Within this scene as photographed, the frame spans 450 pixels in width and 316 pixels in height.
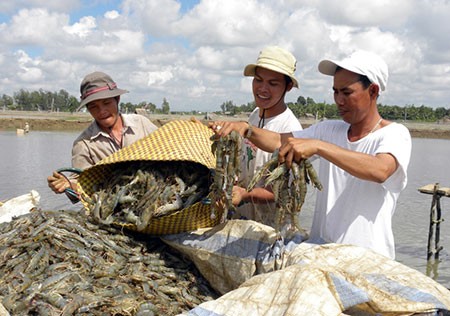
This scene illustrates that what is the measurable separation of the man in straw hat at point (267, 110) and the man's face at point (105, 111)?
1.28 m

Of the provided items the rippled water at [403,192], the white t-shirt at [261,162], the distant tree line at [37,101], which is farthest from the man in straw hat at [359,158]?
the distant tree line at [37,101]

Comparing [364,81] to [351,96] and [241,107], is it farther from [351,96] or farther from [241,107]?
[241,107]

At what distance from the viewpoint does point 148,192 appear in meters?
3.38

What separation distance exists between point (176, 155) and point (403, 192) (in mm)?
20292

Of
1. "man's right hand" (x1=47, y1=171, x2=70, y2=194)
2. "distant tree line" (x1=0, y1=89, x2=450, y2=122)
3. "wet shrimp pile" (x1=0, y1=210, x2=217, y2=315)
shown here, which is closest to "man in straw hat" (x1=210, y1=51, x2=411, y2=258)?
"wet shrimp pile" (x1=0, y1=210, x2=217, y2=315)

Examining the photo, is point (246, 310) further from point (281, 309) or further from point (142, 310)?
point (142, 310)

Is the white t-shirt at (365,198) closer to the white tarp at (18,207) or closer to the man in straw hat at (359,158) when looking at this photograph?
the man in straw hat at (359,158)

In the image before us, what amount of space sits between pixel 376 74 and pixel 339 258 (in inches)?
45.3

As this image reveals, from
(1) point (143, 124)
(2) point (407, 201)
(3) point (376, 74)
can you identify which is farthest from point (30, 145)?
(3) point (376, 74)

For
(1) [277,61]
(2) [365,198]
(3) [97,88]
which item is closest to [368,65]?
(2) [365,198]

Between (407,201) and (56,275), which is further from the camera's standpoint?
(407,201)

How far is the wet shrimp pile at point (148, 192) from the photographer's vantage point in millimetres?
3316

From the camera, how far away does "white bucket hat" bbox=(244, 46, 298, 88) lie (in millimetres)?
3822

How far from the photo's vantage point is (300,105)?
81062 millimetres
